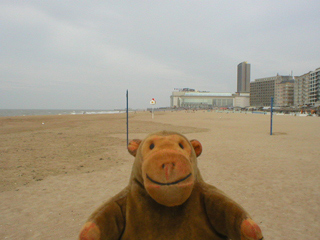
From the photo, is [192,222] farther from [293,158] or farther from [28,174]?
[293,158]

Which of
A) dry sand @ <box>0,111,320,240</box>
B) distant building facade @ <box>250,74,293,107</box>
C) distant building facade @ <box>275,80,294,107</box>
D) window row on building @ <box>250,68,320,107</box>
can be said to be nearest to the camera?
dry sand @ <box>0,111,320,240</box>

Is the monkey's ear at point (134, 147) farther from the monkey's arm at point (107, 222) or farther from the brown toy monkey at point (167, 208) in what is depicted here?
the monkey's arm at point (107, 222)

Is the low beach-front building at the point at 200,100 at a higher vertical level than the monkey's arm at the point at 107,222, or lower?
higher

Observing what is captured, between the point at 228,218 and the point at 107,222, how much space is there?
919mm

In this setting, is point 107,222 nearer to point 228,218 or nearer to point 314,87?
point 228,218

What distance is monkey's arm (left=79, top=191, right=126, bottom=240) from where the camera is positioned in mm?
1463

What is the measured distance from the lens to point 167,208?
5.47ft

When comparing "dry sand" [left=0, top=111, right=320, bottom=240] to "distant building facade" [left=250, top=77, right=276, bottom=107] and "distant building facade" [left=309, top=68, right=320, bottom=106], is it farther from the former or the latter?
"distant building facade" [left=250, top=77, right=276, bottom=107]

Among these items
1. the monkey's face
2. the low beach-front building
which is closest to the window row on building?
the low beach-front building

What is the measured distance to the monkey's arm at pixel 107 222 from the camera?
1.46 meters

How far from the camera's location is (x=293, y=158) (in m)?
7.58

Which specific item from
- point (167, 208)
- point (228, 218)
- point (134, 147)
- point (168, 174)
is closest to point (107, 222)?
point (167, 208)

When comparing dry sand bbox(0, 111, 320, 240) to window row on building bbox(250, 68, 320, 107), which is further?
window row on building bbox(250, 68, 320, 107)

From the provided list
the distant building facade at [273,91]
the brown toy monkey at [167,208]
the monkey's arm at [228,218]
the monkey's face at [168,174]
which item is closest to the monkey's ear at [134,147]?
the brown toy monkey at [167,208]
